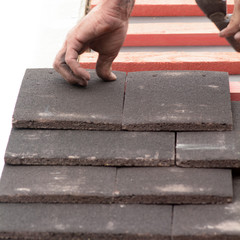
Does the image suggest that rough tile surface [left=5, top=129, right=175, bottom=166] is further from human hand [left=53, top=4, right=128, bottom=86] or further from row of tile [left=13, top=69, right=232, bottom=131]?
human hand [left=53, top=4, right=128, bottom=86]

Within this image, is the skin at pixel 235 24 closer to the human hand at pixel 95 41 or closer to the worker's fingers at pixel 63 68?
the human hand at pixel 95 41

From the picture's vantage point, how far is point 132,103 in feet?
11.2

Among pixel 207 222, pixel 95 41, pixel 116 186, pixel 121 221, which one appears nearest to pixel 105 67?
pixel 95 41

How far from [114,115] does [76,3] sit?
2.45m

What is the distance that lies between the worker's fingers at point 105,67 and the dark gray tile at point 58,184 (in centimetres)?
63

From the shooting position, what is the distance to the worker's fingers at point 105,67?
3.48 meters

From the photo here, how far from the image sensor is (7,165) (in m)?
3.30

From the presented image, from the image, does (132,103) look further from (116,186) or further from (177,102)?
(116,186)

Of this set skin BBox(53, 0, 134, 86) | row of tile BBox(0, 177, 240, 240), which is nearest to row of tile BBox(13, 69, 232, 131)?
skin BBox(53, 0, 134, 86)

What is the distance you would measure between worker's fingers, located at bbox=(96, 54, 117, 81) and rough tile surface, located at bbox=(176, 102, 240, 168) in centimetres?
60

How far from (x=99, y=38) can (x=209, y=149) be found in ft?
2.97

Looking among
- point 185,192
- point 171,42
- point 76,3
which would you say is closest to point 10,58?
point 76,3

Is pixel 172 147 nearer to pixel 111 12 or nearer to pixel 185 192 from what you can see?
pixel 185 192

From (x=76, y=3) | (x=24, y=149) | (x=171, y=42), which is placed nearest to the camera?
(x=24, y=149)
